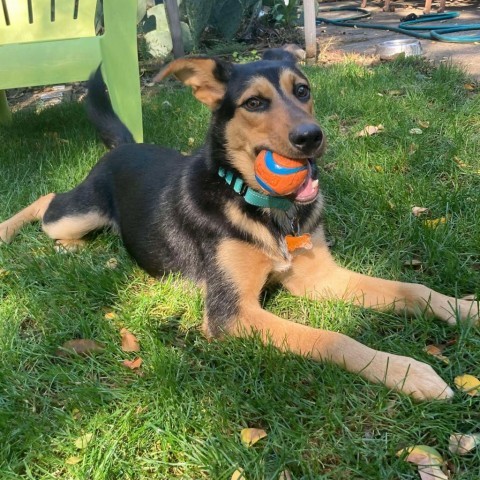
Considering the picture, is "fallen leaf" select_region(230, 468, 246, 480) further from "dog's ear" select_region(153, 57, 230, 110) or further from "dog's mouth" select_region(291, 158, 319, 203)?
"dog's ear" select_region(153, 57, 230, 110)

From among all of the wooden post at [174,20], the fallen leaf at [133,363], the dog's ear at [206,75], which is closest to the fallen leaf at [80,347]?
the fallen leaf at [133,363]

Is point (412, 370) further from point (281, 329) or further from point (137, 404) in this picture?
point (137, 404)

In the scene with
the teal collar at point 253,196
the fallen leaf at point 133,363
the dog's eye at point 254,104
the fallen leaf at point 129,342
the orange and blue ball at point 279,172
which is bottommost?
the fallen leaf at point 129,342

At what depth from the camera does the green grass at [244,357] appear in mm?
2008

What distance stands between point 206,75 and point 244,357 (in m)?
1.59

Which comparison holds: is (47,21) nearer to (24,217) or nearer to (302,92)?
(24,217)

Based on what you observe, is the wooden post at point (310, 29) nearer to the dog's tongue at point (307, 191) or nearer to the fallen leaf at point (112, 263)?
the fallen leaf at point (112, 263)

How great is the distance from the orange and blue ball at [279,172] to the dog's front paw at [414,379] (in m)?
1.00

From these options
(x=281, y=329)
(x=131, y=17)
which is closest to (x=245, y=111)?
(x=281, y=329)

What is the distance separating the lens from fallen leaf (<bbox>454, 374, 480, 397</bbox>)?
211 cm

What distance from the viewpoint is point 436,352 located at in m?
2.43

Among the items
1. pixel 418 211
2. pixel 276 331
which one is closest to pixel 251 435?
pixel 276 331

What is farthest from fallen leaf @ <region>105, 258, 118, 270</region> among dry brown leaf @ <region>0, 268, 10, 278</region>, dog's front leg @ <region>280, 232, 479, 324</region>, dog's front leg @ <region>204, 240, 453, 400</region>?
dog's front leg @ <region>280, 232, 479, 324</region>

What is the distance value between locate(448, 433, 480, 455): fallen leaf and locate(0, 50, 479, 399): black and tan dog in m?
0.29
